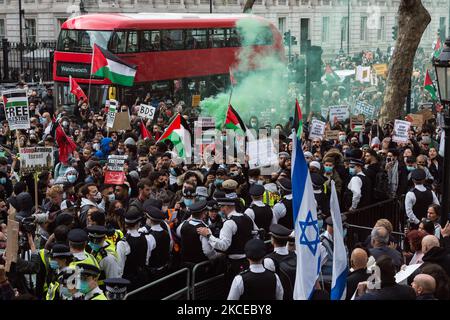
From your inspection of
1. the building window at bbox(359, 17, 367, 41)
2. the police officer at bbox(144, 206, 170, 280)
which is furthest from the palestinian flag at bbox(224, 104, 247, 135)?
the building window at bbox(359, 17, 367, 41)

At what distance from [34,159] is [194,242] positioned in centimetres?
397

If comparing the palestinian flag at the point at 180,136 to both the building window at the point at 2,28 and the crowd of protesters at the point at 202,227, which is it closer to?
the crowd of protesters at the point at 202,227

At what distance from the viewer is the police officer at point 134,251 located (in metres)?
7.33

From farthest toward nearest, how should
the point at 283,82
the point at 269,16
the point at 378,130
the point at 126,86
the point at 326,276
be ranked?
the point at 269,16 < the point at 283,82 < the point at 126,86 < the point at 378,130 < the point at 326,276

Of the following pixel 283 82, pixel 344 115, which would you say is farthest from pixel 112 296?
pixel 283 82

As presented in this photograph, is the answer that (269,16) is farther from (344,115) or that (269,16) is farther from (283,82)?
(344,115)

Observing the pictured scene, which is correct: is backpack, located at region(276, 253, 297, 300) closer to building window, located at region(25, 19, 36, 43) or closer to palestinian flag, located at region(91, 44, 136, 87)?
palestinian flag, located at region(91, 44, 136, 87)

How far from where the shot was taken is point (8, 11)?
1718 inches

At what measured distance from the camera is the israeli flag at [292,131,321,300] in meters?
6.16

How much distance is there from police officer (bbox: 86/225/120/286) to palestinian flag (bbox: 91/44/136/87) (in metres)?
14.3

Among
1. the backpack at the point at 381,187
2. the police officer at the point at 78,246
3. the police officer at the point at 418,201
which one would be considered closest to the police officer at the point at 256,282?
the police officer at the point at 78,246

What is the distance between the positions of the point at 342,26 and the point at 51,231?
164 feet

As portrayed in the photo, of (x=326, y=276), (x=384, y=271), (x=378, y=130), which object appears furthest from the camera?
(x=378, y=130)
